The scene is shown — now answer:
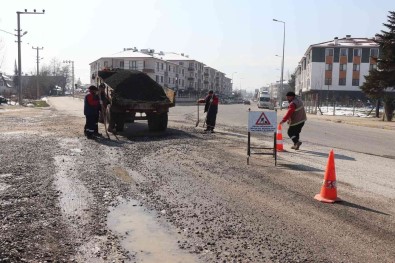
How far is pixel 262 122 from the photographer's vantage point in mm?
9656

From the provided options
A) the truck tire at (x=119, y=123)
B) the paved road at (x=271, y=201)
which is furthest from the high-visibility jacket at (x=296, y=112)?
the truck tire at (x=119, y=123)

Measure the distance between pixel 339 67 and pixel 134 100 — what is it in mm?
71978

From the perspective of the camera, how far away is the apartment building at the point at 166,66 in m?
92.2

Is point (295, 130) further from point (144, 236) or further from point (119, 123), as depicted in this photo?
point (144, 236)

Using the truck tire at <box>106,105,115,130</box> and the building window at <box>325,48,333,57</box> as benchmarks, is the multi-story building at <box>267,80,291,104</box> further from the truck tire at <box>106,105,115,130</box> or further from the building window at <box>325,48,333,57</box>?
the truck tire at <box>106,105,115,130</box>

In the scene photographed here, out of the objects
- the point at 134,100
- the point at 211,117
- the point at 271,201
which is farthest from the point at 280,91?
the point at 271,201

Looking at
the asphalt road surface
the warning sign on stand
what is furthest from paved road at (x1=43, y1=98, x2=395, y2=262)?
the warning sign on stand

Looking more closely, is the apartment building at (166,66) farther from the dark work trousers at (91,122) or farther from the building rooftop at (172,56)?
the dark work trousers at (91,122)

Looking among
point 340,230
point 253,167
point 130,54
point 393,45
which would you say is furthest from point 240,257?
point 130,54

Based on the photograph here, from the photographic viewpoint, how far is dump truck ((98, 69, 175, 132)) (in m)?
14.8

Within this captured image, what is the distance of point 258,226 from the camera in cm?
523

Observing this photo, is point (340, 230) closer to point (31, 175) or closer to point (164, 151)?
point (31, 175)

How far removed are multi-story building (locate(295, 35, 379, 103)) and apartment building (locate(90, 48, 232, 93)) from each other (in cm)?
2975

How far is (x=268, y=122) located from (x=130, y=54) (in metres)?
87.7
